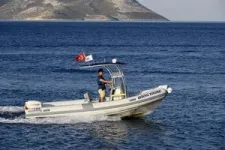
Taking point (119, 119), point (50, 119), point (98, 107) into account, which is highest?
point (98, 107)

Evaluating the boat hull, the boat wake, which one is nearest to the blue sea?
the boat wake

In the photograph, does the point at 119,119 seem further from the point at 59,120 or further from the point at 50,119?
the point at 50,119

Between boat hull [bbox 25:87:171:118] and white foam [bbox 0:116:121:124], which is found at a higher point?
boat hull [bbox 25:87:171:118]

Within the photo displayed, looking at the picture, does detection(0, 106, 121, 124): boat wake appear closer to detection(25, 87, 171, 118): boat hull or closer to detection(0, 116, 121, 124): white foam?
detection(0, 116, 121, 124): white foam

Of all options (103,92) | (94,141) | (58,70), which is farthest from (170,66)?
(94,141)

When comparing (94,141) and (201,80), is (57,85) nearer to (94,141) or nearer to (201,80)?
(201,80)

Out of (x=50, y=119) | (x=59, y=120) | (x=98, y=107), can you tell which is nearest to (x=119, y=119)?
(x=98, y=107)

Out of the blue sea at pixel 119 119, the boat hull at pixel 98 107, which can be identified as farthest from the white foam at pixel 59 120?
the boat hull at pixel 98 107

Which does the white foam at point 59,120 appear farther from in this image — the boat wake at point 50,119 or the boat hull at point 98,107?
the boat hull at point 98,107

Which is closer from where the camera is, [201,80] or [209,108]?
[209,108]

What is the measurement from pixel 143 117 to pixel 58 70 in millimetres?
28742

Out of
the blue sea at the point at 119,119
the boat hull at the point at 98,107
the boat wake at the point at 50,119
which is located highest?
the boat hull at the point at 98,107

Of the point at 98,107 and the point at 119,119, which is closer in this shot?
the point at 98,107

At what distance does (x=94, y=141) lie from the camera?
33906 mm
